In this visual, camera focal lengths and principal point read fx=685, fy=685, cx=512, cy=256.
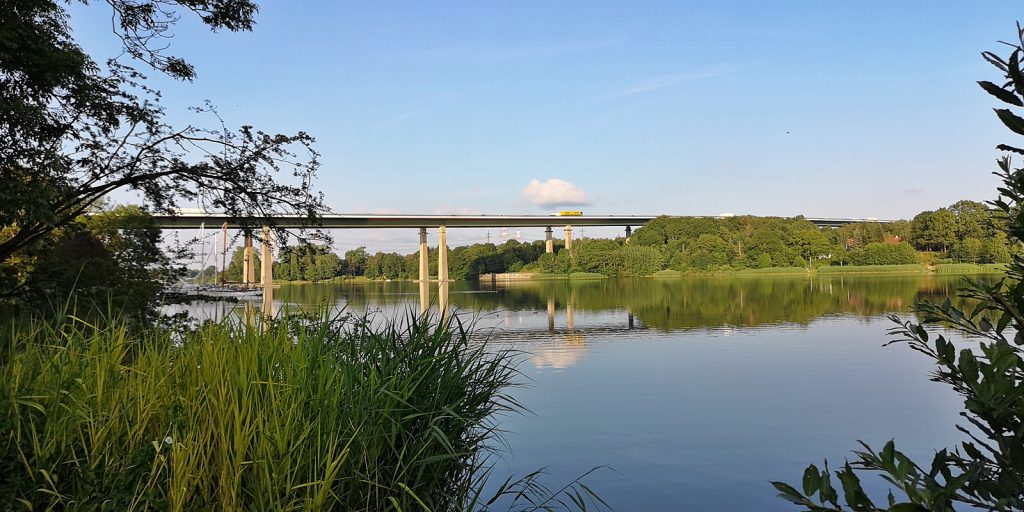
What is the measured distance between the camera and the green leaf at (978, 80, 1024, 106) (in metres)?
1.83

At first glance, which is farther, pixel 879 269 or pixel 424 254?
pixel 879 269

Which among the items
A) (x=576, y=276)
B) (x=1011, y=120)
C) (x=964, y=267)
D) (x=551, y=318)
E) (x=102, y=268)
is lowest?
(x=551, y=318)

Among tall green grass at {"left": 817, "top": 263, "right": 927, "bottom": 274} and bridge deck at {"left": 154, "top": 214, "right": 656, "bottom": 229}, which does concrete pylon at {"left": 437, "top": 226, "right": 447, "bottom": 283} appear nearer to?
Answer: bridge deck at {"left": 154, "top": 214, "right": 656, "bottom": 229}

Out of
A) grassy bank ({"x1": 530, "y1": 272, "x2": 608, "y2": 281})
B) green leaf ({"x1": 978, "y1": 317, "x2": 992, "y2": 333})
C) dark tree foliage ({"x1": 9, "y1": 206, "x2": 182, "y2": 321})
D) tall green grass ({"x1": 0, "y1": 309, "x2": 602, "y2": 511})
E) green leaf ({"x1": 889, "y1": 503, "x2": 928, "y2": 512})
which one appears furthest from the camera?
grassy bank ({"x1": 530, "y1": 272, "x2": 608, "y2": 281})

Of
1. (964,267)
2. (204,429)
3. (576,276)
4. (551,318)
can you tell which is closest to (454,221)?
(576,276)

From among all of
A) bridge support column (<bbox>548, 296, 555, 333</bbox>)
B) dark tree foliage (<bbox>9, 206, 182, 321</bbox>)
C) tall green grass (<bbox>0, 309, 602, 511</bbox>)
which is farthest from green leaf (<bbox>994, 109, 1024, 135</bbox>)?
bridge support column (<bbox>548, 296, 555, 333</bbox>)

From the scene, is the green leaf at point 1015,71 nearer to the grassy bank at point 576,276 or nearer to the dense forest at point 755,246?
the dense forest at point 755,246

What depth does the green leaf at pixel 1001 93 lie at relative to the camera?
6.00ft

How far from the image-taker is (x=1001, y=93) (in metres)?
1.85

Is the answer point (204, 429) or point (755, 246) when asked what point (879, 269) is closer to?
point (755, 246)

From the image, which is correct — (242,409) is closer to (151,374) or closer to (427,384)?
(151,374)

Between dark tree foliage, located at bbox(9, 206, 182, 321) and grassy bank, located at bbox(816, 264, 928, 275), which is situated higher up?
dark tree foliage, located at bbox(9, 206, 182, 321)

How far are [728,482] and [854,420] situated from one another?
468 cm

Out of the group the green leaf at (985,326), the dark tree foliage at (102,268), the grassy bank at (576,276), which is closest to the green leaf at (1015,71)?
the green leaf at (985,326)
